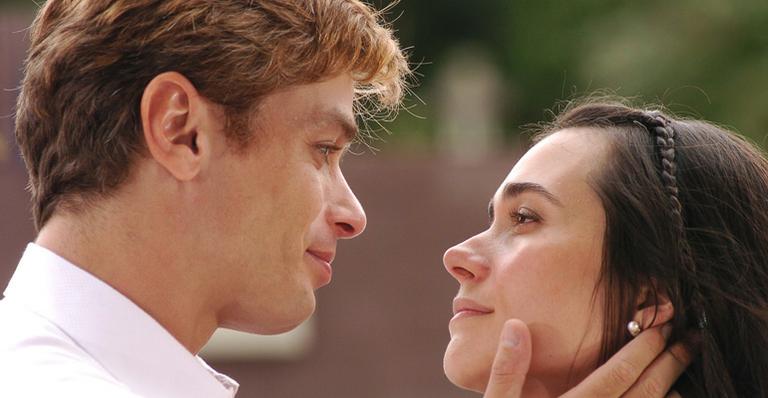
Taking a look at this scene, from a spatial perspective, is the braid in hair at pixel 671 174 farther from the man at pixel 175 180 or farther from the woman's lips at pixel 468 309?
the woman's lips at pixel 468 309

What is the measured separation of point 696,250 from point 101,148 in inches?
62.5

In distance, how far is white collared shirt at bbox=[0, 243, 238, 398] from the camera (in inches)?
113

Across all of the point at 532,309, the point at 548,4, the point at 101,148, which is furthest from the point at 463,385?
the point at 548,4

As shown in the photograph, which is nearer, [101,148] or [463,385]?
[101,148]

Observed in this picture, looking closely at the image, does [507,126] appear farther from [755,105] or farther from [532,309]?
[532,309]

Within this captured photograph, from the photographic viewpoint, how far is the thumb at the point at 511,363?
3318mm

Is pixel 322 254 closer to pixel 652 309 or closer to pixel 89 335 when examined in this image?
pixel 89 335

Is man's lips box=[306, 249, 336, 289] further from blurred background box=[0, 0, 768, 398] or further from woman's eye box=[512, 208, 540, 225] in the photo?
blurred background box=[0, 0, 768, 398]

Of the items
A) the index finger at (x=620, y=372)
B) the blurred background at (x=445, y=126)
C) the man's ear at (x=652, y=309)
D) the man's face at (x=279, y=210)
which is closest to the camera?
the man's face at (x=279, y=210)

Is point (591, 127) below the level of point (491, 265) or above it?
above

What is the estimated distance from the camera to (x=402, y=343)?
35.0 ft

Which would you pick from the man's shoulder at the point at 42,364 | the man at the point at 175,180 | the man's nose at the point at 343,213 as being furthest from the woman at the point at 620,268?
the man's shoulder at the point at 42,364

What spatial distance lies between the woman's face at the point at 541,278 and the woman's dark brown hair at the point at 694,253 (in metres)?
0.04

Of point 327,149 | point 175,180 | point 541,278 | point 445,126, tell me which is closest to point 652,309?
point 541,278
